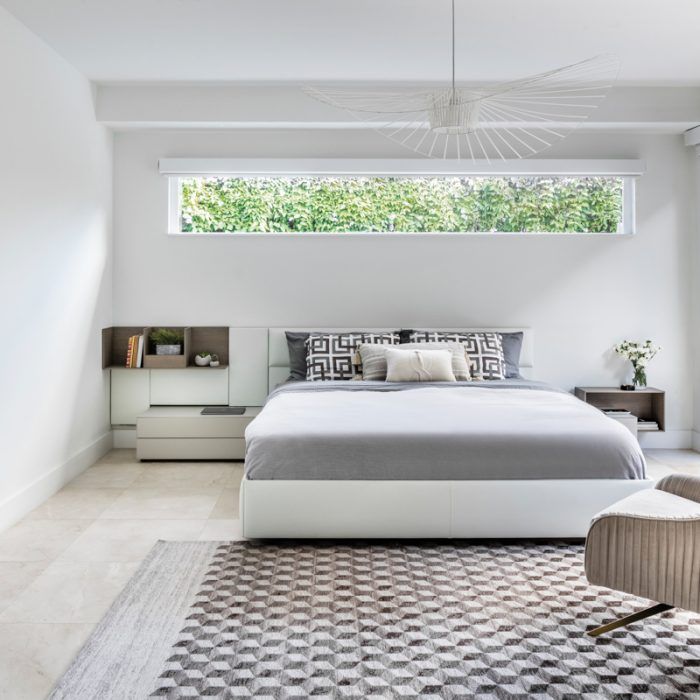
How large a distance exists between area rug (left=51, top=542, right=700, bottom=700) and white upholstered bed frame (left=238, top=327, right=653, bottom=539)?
0.10 m

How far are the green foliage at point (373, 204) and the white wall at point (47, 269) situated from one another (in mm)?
843

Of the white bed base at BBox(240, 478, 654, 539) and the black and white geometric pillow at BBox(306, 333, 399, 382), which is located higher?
the black and white geometric pillow at BBox(306, 333, 399, 382)

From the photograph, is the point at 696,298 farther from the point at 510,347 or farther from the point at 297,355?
the point at 297,355

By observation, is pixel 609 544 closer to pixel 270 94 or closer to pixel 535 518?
pixel 535 518

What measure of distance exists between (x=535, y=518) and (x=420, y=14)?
258 centimetres

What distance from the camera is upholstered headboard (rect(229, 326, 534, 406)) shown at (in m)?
5.81

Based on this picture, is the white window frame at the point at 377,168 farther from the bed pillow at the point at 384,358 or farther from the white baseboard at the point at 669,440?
the white baseboard at the point at 669,440

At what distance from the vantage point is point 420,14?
390 cm

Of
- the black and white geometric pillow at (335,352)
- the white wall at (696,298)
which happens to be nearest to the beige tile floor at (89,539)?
the white wall at (696,298)

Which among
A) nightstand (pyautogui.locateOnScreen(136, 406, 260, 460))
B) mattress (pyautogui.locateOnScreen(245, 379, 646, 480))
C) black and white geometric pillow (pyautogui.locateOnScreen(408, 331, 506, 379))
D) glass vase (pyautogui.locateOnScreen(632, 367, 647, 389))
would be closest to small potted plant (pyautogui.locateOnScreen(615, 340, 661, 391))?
glass vase (pyautogui.locateOnScreen(632, 367, 647, 389))

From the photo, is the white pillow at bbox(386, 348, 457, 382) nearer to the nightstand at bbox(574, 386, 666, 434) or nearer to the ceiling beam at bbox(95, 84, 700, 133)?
the nightstand at bbox(574, 386, 666, 434)

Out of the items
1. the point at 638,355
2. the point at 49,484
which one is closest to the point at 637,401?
the point at 638,355

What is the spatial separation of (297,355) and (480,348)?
1.33 metres

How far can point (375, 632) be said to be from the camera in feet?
8.75
